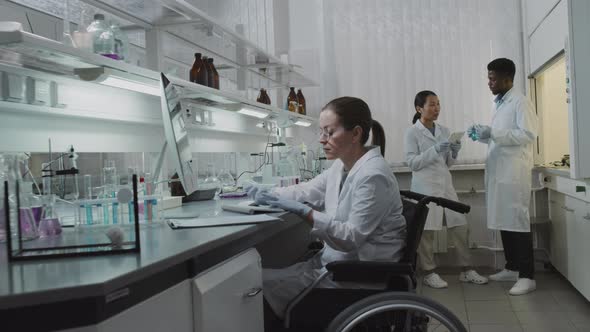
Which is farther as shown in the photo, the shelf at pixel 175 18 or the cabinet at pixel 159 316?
the shelf at pixel 175 18

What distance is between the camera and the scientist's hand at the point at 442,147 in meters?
3.68

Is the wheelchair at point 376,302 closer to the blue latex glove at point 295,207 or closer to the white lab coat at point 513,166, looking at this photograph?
the blue latex glove at point 295,207

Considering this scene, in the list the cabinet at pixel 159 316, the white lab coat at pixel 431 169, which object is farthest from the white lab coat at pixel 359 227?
the white lab coat at pixel 431 169

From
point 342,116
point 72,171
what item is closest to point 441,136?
point 342,116

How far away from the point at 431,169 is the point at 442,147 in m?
0.22

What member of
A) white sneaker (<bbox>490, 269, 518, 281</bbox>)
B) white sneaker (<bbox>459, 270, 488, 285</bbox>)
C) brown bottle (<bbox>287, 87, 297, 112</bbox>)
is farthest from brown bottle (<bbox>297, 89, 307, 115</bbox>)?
white sneaker (<bbox>490, 269, 518, 281</bbox>)

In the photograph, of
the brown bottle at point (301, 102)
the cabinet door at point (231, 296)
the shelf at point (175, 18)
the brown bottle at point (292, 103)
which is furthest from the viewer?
the brown bottle at point (301, 102)

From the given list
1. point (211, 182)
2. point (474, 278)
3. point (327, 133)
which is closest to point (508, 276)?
point (474, 278)

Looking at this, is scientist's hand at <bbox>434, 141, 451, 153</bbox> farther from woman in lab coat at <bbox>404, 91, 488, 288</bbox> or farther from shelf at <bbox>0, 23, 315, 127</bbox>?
shelf at <bbox>0, 23, 315, 127</bbox>

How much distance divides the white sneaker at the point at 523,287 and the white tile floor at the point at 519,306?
0.04 metres

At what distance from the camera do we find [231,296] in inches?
55.7

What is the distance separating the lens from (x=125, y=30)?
248 centimetres

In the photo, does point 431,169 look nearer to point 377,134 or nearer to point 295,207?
point 377,134

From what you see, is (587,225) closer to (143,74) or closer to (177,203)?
(177,203)
